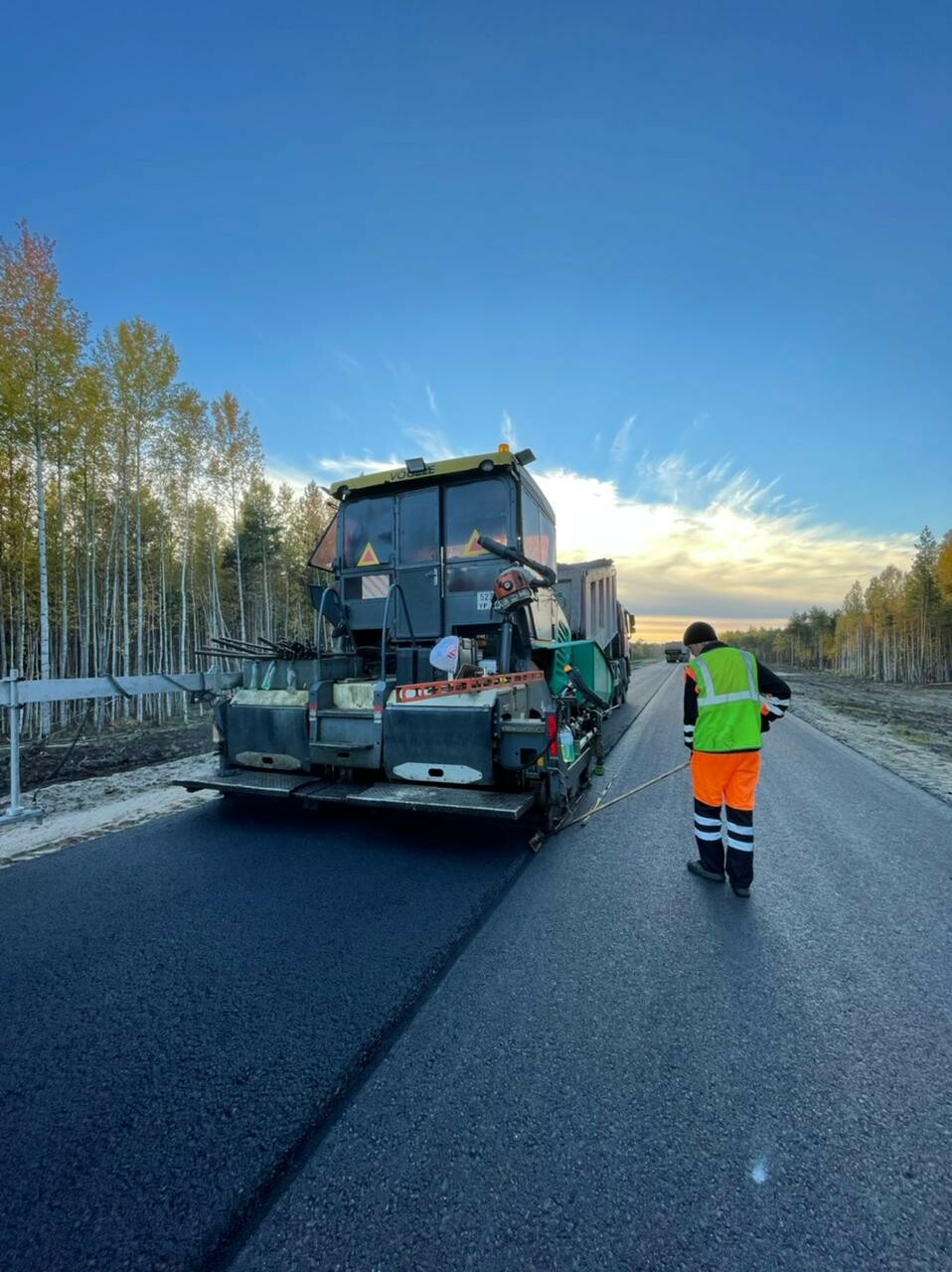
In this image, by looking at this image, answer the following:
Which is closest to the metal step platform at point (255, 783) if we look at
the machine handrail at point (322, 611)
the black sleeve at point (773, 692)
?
the machine handrail at point (322, 611)

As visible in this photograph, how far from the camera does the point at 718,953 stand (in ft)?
8.48

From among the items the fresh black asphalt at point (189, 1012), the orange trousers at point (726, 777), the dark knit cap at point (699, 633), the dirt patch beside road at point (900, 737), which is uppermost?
the dark knit cap at point (699, 633)

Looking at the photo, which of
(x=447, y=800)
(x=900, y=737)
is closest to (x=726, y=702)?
(x=447, y=800)

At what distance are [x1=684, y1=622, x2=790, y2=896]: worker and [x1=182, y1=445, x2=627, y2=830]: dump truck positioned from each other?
953 mm

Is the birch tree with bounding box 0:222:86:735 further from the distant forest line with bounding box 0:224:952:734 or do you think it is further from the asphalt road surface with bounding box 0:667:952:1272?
the asphalt road surface with bounding box 0:667:952:1272

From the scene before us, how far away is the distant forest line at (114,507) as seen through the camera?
40.1 feet

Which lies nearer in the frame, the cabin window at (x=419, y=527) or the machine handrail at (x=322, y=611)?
the machine handrail at (x=322, y=611)

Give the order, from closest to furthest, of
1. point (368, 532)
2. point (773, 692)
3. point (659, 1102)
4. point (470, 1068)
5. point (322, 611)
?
point (659, 1102), point (470, 1068), point (773, 692), point (322, 611), point (368, 532)

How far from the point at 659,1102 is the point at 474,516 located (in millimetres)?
4245

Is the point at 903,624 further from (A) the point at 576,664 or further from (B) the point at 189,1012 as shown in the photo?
(B) the point at 189,1012

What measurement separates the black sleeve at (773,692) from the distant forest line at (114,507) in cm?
1336

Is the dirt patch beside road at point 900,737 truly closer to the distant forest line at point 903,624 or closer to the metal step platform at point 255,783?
the metal step platform at point 255,783

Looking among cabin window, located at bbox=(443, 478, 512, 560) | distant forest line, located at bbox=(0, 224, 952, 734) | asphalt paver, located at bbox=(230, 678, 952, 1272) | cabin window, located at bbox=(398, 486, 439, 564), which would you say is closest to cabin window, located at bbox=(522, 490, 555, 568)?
cabin window, located at bbox=(443, 478, 512, 560)

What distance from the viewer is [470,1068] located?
1.83 m
